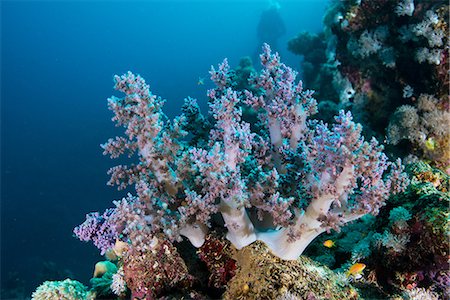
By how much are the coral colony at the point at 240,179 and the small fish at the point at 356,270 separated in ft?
1.99

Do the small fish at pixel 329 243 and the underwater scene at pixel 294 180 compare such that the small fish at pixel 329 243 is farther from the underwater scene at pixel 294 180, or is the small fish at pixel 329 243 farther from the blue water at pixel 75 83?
the blue water at pixel 75 83

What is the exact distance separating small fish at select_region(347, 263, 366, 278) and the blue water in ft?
59.1

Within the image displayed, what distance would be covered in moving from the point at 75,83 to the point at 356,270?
7074 centimetres

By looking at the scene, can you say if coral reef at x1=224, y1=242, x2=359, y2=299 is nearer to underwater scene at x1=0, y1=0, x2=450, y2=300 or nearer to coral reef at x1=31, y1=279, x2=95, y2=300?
underwater scene at x1=0, y1=0, x2=450, y2=300

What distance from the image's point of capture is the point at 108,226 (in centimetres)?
347

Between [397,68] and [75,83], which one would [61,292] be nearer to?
[397,68]

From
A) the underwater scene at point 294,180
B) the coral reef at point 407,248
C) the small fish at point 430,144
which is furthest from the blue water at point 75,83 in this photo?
the small fish at point 430,144

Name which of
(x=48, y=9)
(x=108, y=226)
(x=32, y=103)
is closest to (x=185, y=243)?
(x=108, y=226)

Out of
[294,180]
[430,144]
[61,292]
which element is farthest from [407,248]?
[61,292]

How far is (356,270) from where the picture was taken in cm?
333

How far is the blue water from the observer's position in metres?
22.2

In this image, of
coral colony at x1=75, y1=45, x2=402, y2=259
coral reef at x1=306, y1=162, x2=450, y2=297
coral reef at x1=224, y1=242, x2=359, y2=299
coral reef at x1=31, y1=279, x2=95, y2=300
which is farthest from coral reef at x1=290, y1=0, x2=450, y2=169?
coral reef at x1=31, y1=279, x2=95, y2=300

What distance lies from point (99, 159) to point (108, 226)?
29850 millimetres

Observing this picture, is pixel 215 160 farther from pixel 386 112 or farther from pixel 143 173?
pixel 386 112
